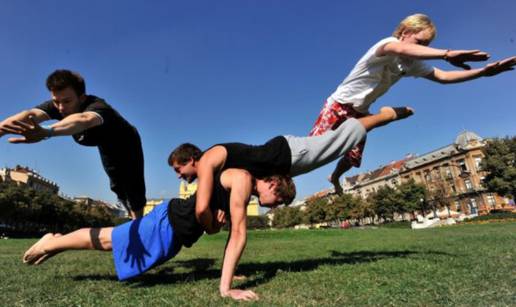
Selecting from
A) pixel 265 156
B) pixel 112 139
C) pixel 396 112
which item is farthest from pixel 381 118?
pixel 112 139

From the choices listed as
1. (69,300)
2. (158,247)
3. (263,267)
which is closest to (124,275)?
(158,247)

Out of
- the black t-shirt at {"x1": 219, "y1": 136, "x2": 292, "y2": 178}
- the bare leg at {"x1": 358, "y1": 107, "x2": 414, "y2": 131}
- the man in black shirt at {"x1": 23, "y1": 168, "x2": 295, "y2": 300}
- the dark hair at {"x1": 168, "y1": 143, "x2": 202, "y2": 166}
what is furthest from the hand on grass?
the bare leg at {"x1": 358, "y1": 107, "x2": 414, "y2": 131}

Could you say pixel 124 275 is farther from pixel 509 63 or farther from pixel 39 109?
pixel 509 63

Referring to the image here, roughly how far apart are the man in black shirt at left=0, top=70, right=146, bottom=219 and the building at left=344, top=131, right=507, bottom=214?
196ft

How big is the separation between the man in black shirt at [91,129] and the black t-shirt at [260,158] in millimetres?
1538

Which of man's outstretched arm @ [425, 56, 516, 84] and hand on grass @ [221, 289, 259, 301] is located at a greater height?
man's outstretched arm @ [425, 56, 516, 84]

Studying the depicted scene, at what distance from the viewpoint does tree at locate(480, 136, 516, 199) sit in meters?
43.2

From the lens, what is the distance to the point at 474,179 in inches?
2601

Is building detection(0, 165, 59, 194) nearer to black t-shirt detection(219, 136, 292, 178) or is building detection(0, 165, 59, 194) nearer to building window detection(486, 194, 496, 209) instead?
black t-shirt detection(219, 136, 292, 178)

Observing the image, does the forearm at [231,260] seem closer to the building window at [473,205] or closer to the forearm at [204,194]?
the forearm at [204,194]

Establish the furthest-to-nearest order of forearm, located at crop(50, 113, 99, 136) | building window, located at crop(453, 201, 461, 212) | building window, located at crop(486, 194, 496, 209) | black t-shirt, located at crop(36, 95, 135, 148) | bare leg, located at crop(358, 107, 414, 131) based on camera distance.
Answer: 1. building window, located at crop(453, 201, 461, 212)
2. building window, located at crop(486, 194, 496, 209)
3. bare leg, located at crop(358, 107, 414, 131)
4. black t-shirt, located at crop(36, 95, 135, 148)
5. forearm, located at crop(50, 113, 99, 136)

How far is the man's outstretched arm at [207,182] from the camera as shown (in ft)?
10.7

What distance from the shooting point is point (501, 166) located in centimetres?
4384

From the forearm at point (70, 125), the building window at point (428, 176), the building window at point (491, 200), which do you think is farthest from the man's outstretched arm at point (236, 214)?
the building window at point (428, 176)
